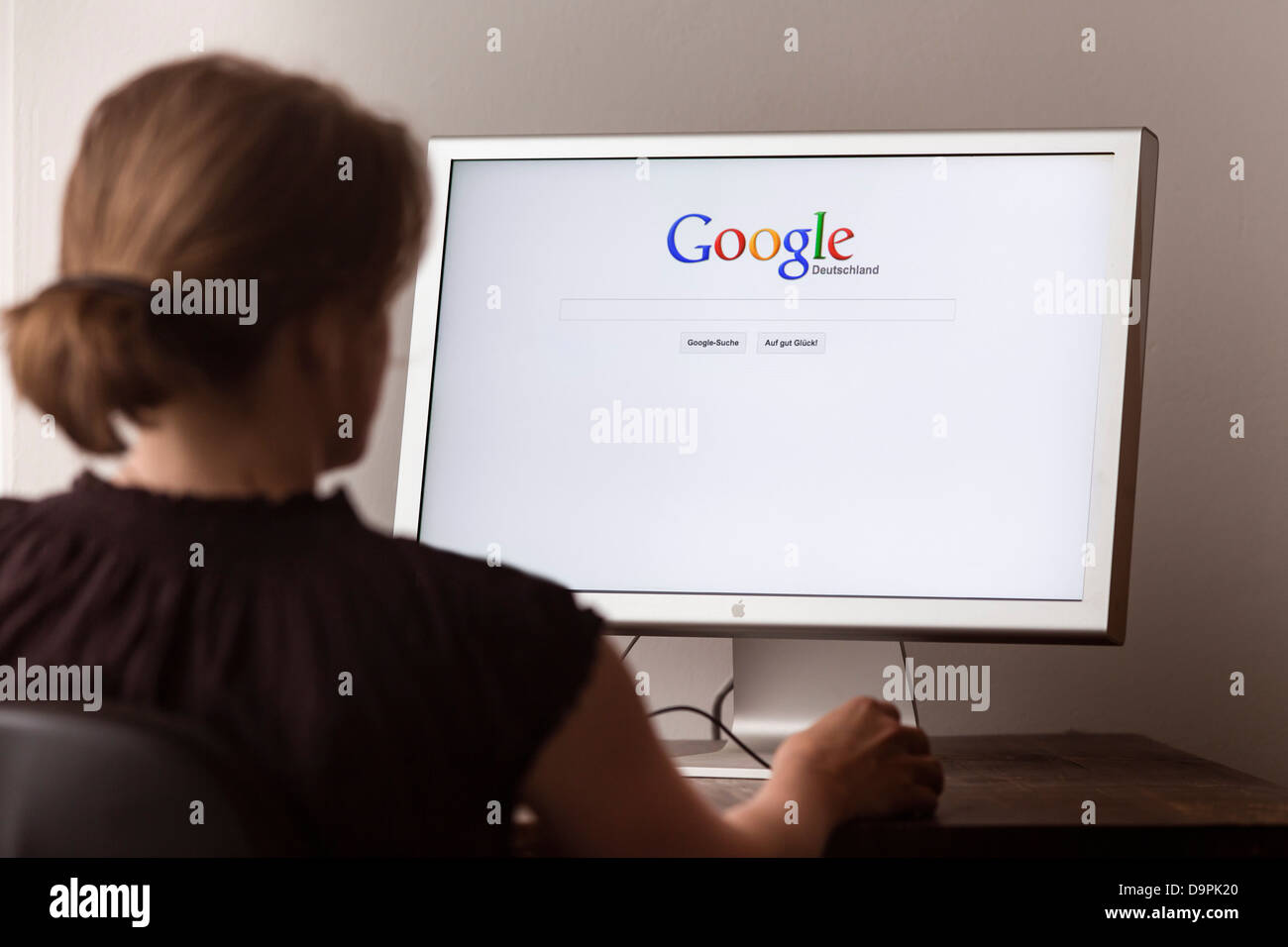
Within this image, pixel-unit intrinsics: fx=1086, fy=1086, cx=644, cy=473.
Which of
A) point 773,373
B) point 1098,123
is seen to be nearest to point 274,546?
point 773,373

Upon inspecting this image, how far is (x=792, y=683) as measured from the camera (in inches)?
38.6

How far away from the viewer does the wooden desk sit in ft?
2.24

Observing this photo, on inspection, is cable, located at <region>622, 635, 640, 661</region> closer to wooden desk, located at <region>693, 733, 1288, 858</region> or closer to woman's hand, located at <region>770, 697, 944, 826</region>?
wooden desk, located at <region>693, 733, 1288, 858</region>

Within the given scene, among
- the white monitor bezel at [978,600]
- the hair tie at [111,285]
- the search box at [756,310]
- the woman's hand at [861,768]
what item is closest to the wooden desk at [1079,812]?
the woman's hand at [861,768]

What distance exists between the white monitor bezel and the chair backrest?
47 cm

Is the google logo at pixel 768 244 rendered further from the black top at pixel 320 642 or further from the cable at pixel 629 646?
the black top at pixel 320 642

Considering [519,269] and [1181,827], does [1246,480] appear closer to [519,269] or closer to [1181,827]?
[1181,827]

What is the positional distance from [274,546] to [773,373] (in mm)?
540

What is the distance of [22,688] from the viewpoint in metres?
0.48

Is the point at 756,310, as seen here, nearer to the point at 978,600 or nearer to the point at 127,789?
the point at 978,600

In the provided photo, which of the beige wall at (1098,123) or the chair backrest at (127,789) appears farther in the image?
the beige wall at (1098,123)

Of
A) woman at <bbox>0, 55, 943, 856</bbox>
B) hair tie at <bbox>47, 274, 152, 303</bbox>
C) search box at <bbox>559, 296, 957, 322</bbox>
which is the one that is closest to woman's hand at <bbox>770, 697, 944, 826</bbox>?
woman at <bbox>0, 55, 943, 856</bbox>

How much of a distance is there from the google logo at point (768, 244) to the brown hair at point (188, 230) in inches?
18.3

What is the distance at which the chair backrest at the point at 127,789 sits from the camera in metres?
0.38
